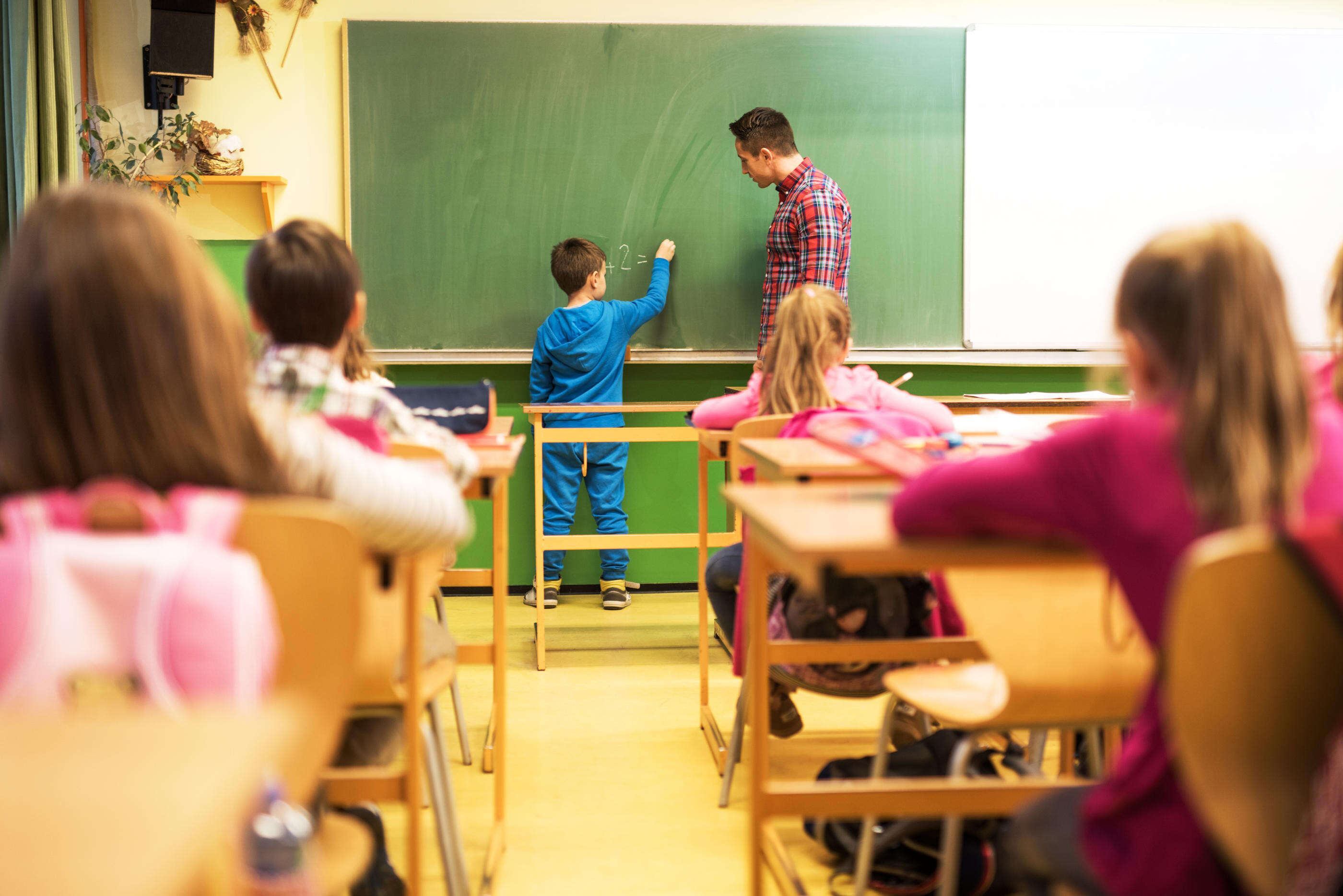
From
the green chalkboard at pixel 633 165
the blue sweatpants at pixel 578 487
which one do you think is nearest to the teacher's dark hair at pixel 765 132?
the green chalkboard at pixel 633 165

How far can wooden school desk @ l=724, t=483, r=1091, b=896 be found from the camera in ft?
3.62

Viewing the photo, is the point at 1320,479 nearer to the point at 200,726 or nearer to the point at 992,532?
the point at 992,532

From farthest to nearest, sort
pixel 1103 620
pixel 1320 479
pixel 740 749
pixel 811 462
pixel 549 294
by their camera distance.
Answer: pixel 549 294, pixel 740 749, pixel 811 462, pixel 1103 620, pixel 1320 479

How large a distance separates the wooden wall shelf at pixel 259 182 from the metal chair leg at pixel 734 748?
2.70 m

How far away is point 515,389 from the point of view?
4305 millimetres

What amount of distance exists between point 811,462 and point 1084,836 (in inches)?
33.1

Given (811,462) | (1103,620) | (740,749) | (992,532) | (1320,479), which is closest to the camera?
(1320,479)

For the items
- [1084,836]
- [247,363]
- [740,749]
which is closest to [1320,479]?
[1084,836]

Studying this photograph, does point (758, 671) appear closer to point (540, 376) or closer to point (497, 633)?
point (497, 633)

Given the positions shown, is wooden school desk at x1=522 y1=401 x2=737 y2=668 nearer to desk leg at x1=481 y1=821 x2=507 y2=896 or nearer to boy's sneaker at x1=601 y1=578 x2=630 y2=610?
boy's sneaker at x1=601 y1=578 x2=630 y2=610

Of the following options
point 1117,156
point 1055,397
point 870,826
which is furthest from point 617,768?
point 1117,156

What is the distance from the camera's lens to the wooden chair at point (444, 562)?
5.35 feet

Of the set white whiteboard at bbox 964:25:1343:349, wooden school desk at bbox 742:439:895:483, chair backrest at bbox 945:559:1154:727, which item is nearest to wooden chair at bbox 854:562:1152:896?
chair backrest at bbox 945:559:1154:727

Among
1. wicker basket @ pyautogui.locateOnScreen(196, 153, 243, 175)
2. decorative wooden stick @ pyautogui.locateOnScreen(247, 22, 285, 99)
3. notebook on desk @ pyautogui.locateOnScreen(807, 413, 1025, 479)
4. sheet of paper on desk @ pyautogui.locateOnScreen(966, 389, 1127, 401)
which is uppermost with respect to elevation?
decorative wooden stick @ pyautogui.locateOnScreen(247, 22, 285, 99)
